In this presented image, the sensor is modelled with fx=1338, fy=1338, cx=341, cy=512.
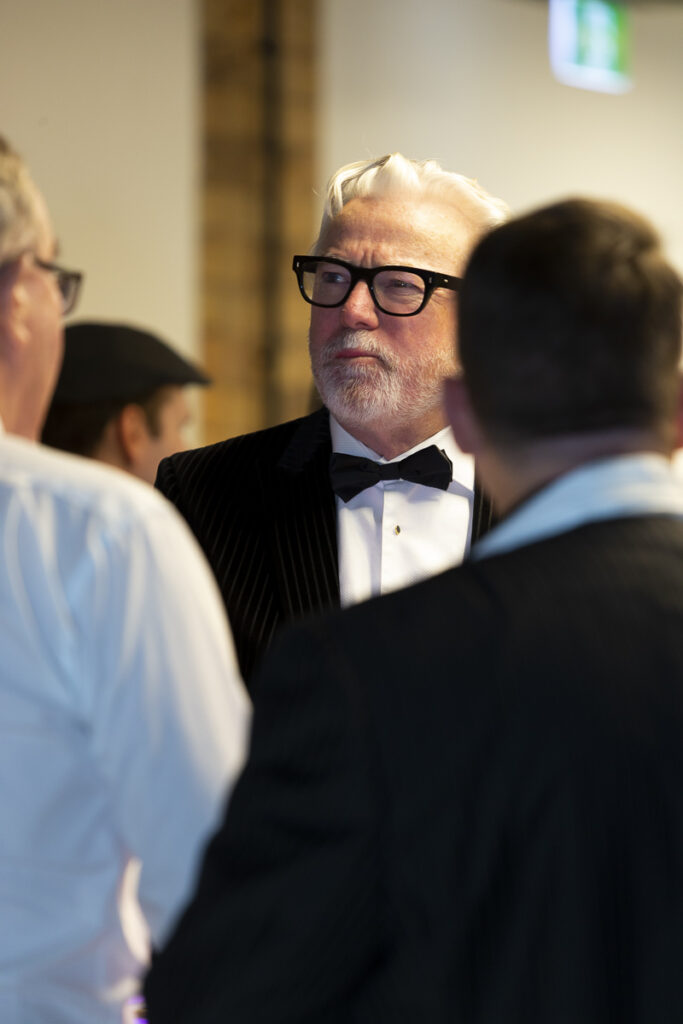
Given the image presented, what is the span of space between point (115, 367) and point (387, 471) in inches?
62.4

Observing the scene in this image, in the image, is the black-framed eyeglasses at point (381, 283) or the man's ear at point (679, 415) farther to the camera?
the black-framed eyeglasses at point (381, 283)

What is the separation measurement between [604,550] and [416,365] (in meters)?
1.43

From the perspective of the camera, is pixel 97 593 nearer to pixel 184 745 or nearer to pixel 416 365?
pixel 184 745

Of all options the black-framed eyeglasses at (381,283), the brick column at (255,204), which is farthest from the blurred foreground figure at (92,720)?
the brick column at (255,204)

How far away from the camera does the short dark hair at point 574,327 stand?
1070 mm

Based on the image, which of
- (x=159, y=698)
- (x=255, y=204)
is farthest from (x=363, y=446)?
(x=255, y=204)

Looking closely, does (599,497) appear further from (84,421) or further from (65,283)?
(84,421)

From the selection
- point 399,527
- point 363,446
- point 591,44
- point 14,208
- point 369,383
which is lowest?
point 399,527

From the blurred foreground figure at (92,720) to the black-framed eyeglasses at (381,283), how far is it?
4.14 ft

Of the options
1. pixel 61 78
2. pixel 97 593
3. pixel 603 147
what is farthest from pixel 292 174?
pixel 97 593

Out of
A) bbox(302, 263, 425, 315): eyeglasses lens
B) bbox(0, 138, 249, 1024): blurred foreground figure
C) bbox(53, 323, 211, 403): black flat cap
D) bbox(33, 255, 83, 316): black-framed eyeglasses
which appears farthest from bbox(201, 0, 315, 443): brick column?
bbox(0, 138, 249, 1024): blurred foreground figure

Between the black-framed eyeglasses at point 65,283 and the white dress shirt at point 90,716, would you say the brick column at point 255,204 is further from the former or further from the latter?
the white dress shirt at point 90,716

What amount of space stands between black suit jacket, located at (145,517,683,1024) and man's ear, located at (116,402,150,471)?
103 inches

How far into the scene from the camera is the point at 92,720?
1223mm
